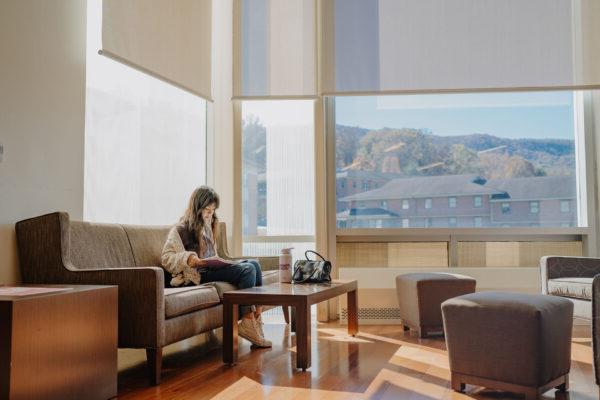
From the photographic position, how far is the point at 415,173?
5.54 m

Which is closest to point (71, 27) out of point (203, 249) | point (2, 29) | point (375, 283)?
point (2, 29)

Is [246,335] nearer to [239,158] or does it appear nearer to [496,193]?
[239,158]

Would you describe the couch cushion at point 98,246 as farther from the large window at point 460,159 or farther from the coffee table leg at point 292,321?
the large window at point 460,159

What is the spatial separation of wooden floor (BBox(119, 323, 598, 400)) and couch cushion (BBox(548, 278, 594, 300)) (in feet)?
1.14

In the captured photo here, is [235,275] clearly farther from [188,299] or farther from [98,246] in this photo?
[98,246]

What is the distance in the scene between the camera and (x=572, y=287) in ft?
13.6

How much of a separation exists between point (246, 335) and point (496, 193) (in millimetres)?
2718

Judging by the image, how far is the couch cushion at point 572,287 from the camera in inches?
159

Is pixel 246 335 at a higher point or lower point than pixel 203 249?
lower

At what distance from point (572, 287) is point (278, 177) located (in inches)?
102

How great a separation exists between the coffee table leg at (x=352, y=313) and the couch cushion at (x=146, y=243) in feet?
4.57

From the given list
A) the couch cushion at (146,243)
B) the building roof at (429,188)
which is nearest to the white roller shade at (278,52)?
the building roof at (429,188)

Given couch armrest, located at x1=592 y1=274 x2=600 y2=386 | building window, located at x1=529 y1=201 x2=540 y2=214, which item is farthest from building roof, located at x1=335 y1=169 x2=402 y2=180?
couch armrest, located at x1=592 y1=274 x2=600 y2=386

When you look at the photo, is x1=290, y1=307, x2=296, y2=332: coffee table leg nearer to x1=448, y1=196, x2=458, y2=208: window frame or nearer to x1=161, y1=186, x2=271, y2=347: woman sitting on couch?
x1=161, y1=186, x2=271, y2=347: woman sitting on couch
